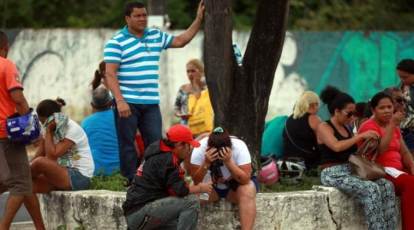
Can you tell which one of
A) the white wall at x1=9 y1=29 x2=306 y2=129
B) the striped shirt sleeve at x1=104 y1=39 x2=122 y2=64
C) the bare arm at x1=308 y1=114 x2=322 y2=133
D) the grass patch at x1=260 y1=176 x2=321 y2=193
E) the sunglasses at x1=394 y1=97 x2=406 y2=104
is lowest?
the white wall at x1=9 y1=29 x2=306 y2=129

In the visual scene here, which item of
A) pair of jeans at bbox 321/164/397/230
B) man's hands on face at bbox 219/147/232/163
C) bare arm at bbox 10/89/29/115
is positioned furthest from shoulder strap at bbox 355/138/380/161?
bare arm at bbox 10/89/29/115

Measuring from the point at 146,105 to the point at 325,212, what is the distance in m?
1.84

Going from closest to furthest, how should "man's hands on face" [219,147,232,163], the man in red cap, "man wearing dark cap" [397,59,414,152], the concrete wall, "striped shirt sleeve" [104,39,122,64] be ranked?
1. the man in red cap
2. "man's hands on face" [219,147,232,163]
3. "striped shirt sleeve" [104,39,122,64]
4. "man wearing dark cap" [397,59,414,152]
5. the concrete wall

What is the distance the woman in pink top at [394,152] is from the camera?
9359mm

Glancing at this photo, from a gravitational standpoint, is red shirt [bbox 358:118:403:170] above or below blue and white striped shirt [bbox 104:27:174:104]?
below

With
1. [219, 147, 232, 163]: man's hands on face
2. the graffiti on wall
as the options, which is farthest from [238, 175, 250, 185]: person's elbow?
the graffiti on wall

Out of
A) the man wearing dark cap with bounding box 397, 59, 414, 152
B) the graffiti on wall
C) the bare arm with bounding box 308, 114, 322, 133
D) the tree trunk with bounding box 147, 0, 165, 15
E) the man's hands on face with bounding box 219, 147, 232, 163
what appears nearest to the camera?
the man's hands on face with bounding box 219, 147, 232, 163

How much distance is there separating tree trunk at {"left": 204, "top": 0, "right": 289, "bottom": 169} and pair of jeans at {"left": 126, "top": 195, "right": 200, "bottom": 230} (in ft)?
4.70

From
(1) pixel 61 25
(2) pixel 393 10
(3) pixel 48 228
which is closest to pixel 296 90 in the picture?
(2) pixel 393 10

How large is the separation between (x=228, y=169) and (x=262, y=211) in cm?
50

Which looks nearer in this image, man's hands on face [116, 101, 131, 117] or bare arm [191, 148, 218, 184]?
bare arm [191, 148, 218, 184]

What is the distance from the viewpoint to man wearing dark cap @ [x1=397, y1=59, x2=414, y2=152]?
10.6m

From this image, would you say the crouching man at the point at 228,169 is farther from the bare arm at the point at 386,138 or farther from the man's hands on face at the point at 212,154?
the bare arm at the point at 386,138

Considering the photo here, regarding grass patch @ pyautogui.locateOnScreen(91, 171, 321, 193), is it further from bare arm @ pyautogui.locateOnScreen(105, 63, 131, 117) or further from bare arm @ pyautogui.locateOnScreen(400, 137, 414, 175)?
bare arm @ pyautogui.locateOnScreen(400, 137, 414, 175)
